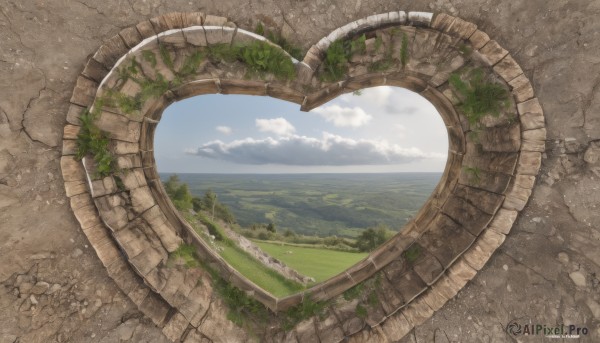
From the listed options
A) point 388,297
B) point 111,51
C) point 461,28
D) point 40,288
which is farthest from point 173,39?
point 388,297

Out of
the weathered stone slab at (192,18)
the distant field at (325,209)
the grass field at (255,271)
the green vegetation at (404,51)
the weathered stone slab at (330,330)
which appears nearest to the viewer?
the weathered stone slab at (192,18)

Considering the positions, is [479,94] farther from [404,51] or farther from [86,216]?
[86,216]

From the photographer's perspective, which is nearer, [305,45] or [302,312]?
[305,45]

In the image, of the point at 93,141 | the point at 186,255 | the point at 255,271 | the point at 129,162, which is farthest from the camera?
the point at 255,271

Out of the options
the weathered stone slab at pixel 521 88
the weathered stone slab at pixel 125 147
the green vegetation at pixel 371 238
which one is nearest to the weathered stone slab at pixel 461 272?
the weathered stone slab at pixel 521 88

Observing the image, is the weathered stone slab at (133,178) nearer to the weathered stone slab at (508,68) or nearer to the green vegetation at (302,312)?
the green vegetation at (302,312)

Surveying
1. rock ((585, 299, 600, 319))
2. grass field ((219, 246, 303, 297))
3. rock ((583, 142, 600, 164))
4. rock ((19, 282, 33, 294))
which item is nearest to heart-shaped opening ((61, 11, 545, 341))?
rock ((583, 142, 600, 164))
